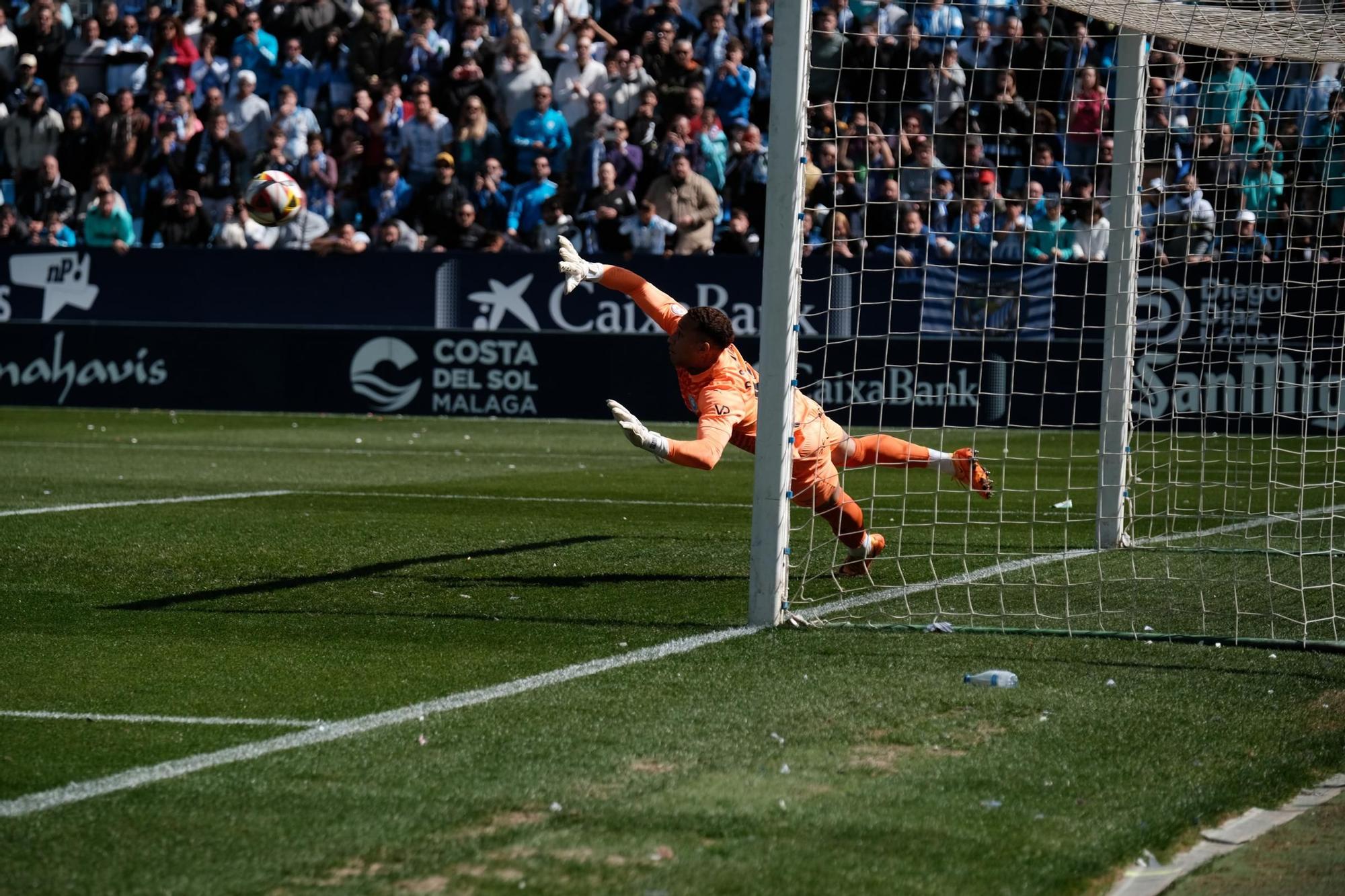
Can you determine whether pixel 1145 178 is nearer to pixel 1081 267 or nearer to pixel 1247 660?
pixel 1081 267

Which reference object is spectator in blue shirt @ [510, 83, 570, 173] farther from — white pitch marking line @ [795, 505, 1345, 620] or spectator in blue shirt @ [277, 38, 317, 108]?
white pitch marking line @ [795, 505, 1345, 620]

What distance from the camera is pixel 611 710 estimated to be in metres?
5.74

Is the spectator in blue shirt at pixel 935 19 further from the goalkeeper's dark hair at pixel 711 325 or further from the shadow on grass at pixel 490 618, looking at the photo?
the shadow on grass at pixel 490 618

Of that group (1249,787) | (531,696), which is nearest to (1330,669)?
(1249,787)

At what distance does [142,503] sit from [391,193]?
1190cm

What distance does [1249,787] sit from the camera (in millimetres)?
4992

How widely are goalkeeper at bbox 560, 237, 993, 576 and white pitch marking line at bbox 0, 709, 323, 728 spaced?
257 cm

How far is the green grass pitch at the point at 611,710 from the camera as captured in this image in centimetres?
419

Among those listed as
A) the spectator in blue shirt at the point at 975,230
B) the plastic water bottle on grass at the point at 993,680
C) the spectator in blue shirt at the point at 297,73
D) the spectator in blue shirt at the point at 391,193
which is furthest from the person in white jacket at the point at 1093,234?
the spectator in blue shirt at the point at 297,73

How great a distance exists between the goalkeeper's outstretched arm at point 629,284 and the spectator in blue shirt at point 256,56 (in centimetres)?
1733

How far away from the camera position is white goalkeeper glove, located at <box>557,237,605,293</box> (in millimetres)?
8930

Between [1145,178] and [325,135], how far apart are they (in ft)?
42.0

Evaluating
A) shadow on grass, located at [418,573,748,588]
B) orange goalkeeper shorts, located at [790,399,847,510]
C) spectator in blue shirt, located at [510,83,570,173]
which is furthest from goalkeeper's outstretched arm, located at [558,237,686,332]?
spectator in blue shirt, located at [510,83,570,173]

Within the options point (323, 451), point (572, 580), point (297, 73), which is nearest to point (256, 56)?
point (297, 73)
